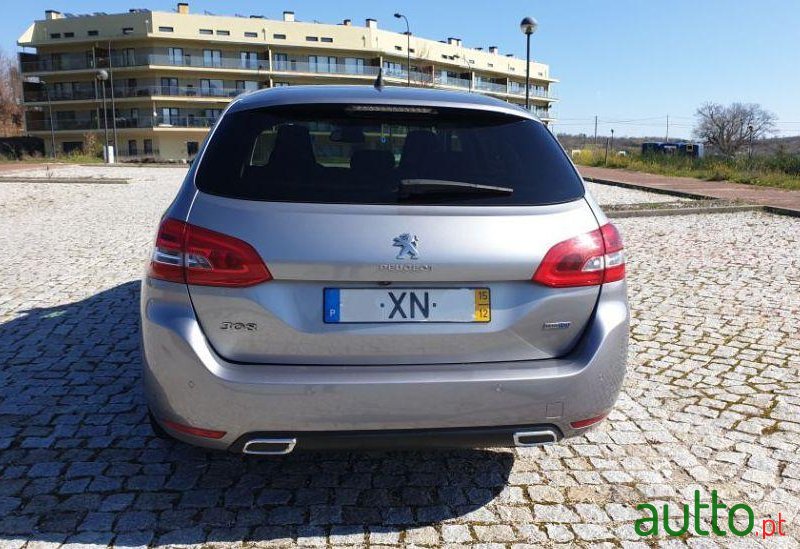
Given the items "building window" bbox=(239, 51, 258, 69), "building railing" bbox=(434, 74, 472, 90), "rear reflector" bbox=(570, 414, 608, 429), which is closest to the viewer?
"rear reflector" bbox=(570, 414, 608, 429)

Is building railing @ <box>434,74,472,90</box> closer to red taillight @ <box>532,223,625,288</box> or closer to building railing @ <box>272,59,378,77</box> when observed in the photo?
building railing @ <box>272,59,378,77</box>

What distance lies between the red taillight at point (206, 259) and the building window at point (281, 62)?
7327cm

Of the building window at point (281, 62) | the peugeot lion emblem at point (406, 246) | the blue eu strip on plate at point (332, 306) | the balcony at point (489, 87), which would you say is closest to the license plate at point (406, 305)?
the blue eu strip on plate at point (332, 306)

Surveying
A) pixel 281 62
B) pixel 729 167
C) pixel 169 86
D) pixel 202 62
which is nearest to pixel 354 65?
pixel 281 62

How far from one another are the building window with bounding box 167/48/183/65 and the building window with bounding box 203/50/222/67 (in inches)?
89.4

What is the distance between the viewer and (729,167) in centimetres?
2750

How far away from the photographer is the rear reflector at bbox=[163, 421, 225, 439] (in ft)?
8.44

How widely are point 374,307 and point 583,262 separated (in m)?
0.82

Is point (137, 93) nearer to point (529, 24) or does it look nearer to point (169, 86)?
point (169, 86)

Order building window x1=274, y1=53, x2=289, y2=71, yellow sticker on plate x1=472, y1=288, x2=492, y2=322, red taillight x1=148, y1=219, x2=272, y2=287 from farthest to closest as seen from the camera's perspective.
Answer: building window x1=274, y1=53, x2=289, y2=71 → yellow sticker on plate x1=472, y1=288, x2=492, y2=322 → red taillight x1=148, y1=219, x2=272, y2=287

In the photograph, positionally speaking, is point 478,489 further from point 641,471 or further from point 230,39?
point 230,39

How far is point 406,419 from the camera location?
8.31 ft

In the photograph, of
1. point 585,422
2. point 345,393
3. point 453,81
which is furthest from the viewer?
point 453,81

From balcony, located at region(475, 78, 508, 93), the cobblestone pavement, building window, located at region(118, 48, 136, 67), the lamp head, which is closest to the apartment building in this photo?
building window, located at region(118, 48, 136, 67)
